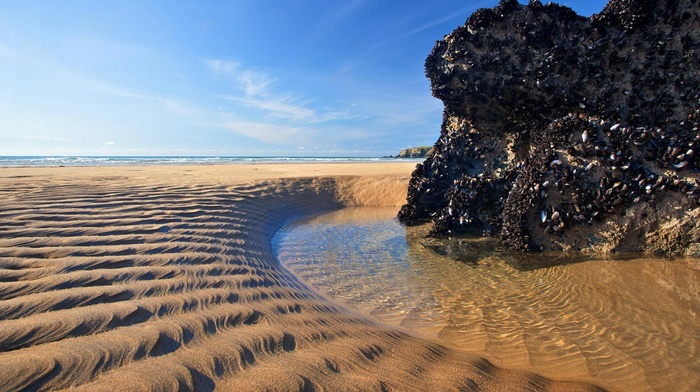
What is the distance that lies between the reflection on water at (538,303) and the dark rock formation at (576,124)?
1.87 ft

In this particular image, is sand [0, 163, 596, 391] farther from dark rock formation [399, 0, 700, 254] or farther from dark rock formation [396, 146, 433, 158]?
dark rock formation [396, 146, 433, 158]

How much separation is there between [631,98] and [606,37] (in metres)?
1.16

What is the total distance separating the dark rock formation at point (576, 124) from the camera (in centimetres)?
439

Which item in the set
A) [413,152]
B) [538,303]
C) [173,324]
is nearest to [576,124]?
[538,303]

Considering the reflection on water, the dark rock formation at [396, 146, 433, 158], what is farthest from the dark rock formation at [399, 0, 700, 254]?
the dark rock formation at [396, 146, 433, 158]

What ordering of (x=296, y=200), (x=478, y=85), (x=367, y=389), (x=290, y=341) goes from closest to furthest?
(x=367, y=389) < (x=290, y=341) < (x=478, y=85) < (x=296, y=200)

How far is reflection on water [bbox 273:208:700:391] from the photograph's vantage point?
2424 mm

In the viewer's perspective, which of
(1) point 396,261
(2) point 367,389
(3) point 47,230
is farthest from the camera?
(1) point 396,261

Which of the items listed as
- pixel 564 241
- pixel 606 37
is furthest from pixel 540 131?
Answer: pixel 564 241

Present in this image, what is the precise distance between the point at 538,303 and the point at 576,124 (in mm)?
3260

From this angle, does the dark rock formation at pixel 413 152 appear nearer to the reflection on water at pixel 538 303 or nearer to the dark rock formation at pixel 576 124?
the dark rock formation at pixel 576 124

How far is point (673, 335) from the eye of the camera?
2.66 meters

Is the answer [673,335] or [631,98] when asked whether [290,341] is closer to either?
[673,335]

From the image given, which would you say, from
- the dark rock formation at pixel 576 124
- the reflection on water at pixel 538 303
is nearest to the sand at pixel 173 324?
the reflection on water at pixel 538 303
